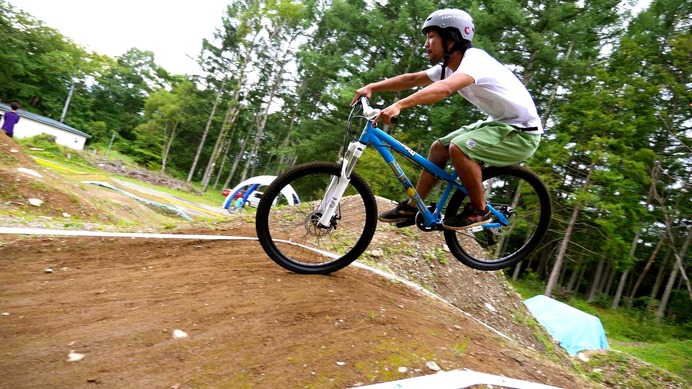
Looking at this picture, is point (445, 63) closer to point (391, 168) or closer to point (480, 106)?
point (480, 106)

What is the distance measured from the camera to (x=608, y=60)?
18.1 m

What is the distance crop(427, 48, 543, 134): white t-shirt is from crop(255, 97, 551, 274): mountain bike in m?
0.56

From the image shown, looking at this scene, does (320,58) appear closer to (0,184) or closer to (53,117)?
(0,184)

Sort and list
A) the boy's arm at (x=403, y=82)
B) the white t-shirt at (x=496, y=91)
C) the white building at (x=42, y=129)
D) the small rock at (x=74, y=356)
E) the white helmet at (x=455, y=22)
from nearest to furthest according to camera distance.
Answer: the small rock at (x=74, y=356) → the white t-shirt at (x=496, y=91) → the white helmet at (x=455, y=22) → the boy's arm at (x=403, y=82) → the white building at (x=42, y=129)

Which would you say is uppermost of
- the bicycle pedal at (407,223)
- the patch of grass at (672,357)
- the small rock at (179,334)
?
the bicycle pedal at (407,223)

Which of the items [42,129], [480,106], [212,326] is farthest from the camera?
[42,129]

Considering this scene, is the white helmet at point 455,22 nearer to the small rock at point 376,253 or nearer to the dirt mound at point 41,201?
the small rock at point 376,253

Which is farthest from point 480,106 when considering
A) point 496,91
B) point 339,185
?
point 339,185

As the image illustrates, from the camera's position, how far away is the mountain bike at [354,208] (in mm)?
3475

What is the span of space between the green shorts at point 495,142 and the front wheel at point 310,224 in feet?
3.13

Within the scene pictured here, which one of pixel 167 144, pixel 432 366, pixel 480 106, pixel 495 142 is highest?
pixel 480 106

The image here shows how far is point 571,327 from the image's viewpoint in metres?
9.55

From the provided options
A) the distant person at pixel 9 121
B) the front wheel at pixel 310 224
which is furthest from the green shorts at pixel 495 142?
the distant person at pixel 9 121

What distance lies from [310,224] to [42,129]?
40.9m
